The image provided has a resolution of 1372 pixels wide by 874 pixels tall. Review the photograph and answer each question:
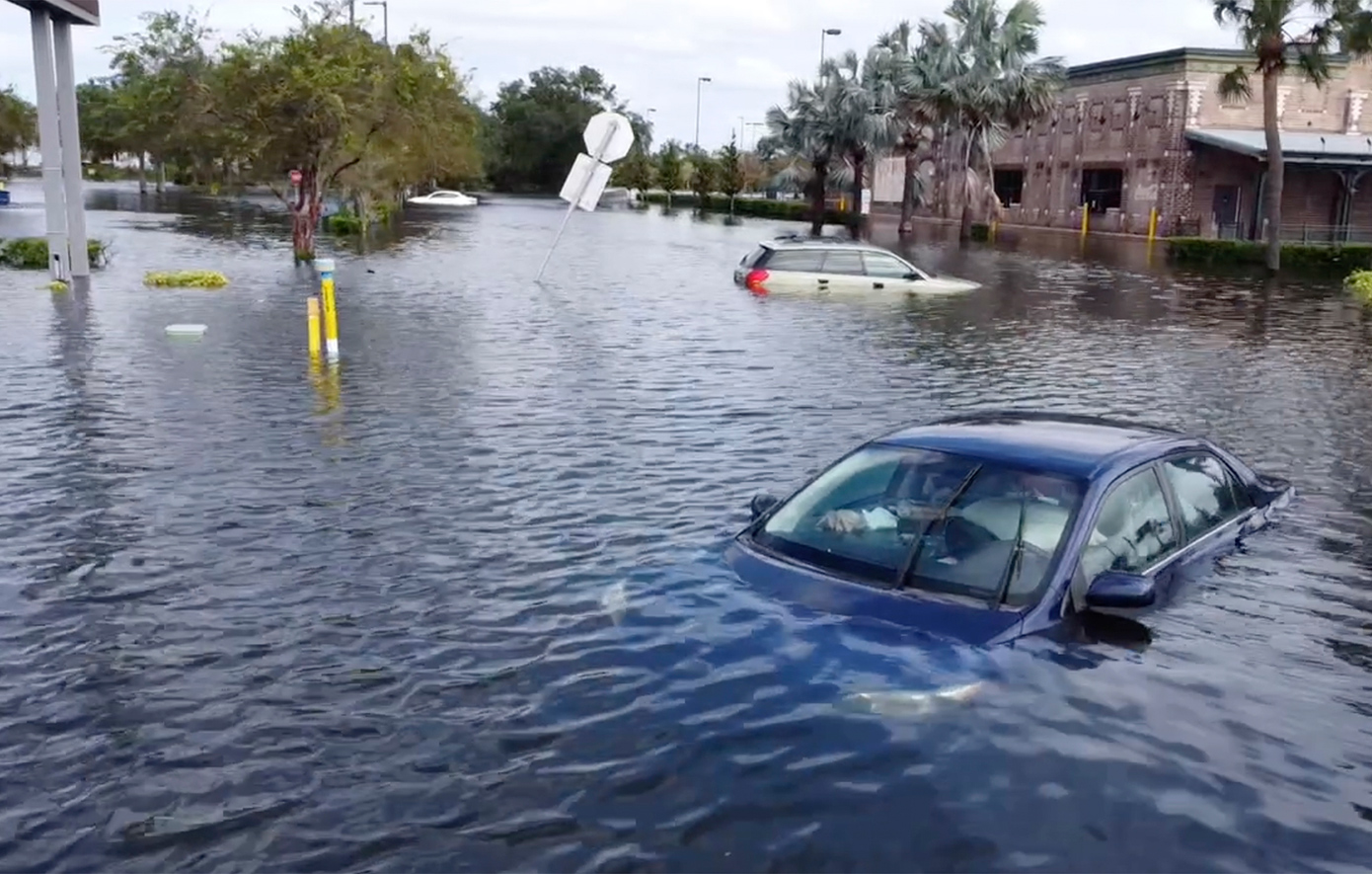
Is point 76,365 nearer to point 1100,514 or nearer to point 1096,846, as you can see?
point 1100,514

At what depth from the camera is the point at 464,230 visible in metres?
51.3

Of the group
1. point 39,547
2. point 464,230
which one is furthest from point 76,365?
point 464,230

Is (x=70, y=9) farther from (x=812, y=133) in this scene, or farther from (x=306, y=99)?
(x=812, y=133)

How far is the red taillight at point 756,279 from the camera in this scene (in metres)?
26.5

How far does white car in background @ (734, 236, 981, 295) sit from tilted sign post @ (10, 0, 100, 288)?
12700 millimetres

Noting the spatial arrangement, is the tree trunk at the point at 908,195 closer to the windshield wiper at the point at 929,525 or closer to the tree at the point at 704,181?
the tree at the point at 704,181

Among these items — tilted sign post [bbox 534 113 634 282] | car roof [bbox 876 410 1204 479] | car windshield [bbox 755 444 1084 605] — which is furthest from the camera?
tilted sign post [bbox 534 113 634 282]

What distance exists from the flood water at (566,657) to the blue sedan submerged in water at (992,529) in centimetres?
21

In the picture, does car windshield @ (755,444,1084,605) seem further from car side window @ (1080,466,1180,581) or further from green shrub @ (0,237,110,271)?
green shrub @ (0,237,110,271)

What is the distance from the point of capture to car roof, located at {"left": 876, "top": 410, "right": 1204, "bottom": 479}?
22.4 feet

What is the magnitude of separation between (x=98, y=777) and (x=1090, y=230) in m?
59.9

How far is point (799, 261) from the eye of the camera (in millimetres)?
26516

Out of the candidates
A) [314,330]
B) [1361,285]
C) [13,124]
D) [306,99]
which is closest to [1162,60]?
[1361,285]

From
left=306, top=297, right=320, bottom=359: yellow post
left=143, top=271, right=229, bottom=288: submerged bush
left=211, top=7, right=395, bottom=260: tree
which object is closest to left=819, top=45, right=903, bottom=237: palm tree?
left=211, top=7, right=395, bottom=260: tree
